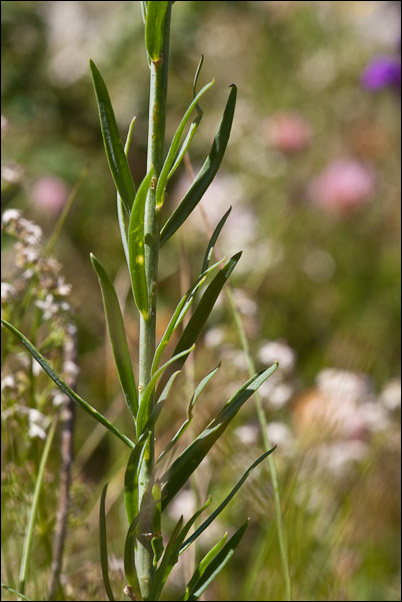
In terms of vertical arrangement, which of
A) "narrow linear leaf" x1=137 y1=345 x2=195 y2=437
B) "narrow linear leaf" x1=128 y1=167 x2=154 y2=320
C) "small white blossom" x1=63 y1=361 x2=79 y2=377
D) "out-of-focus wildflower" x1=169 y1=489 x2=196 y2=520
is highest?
"out-of-focus wildflower" x1=169 y1=489 x2=196 y2=520

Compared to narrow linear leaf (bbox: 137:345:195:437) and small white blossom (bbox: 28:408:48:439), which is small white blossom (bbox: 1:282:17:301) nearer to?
small white blossom (bbox: 28:408:48:439)

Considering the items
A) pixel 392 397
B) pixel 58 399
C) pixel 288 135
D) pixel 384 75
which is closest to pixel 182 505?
pixel 392 397

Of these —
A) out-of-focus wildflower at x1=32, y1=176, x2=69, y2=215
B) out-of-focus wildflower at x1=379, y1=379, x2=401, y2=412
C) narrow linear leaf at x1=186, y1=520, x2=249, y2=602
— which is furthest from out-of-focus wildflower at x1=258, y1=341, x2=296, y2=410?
out-of-focus wildflower at x1=32, y1=176, x2=69, y2=215

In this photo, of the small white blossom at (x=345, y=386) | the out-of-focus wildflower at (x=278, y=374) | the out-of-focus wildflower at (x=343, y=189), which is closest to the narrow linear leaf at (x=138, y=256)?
the small white blossom at (x=345, y=386)

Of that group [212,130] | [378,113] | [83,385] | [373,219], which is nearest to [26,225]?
[83,385]

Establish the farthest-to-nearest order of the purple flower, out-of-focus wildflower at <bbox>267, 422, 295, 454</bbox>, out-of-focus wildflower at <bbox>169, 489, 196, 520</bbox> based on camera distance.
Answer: the purple flower → out-of-focus wildflower at <bbox>169, 489, 196, 520</bbox> → out-of-focus wildflower at <bbox>267, 422, 295, 454</bbox>

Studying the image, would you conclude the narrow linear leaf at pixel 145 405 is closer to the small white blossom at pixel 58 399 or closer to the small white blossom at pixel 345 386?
the small white blossom at pixel 58 399

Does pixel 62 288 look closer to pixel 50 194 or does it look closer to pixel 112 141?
pixel 112 141

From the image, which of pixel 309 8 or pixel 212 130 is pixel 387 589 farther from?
pixel 309 8
